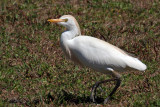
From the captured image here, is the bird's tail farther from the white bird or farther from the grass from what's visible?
the grass

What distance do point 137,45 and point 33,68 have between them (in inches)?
90.1

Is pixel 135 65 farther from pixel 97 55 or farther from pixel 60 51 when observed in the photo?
pixel 60 51

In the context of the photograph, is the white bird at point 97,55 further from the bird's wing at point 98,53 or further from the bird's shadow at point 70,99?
the bird's shadow at point 70,99

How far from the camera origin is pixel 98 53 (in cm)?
566

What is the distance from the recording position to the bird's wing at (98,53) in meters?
5.62

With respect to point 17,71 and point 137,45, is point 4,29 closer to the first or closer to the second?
point 17,71

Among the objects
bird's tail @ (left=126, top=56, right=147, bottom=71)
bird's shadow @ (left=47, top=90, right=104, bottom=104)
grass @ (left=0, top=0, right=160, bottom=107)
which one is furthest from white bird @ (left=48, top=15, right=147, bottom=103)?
grass @ (left=0, top=0, right=160, bottom=107)

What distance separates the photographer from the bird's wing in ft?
18.5

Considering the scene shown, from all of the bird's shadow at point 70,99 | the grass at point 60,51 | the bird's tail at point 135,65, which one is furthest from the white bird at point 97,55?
the grass at point 60,51

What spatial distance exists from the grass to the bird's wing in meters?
0.63

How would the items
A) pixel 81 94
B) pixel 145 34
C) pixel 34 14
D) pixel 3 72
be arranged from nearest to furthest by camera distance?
pixel 81 94
pixel 3 72
pixel 145 34
pixel 34 14

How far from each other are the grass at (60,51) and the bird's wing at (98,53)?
630 mm

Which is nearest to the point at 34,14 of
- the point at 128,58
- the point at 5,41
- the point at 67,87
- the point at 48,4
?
the point at 48,4

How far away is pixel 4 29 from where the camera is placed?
27.5 feet
